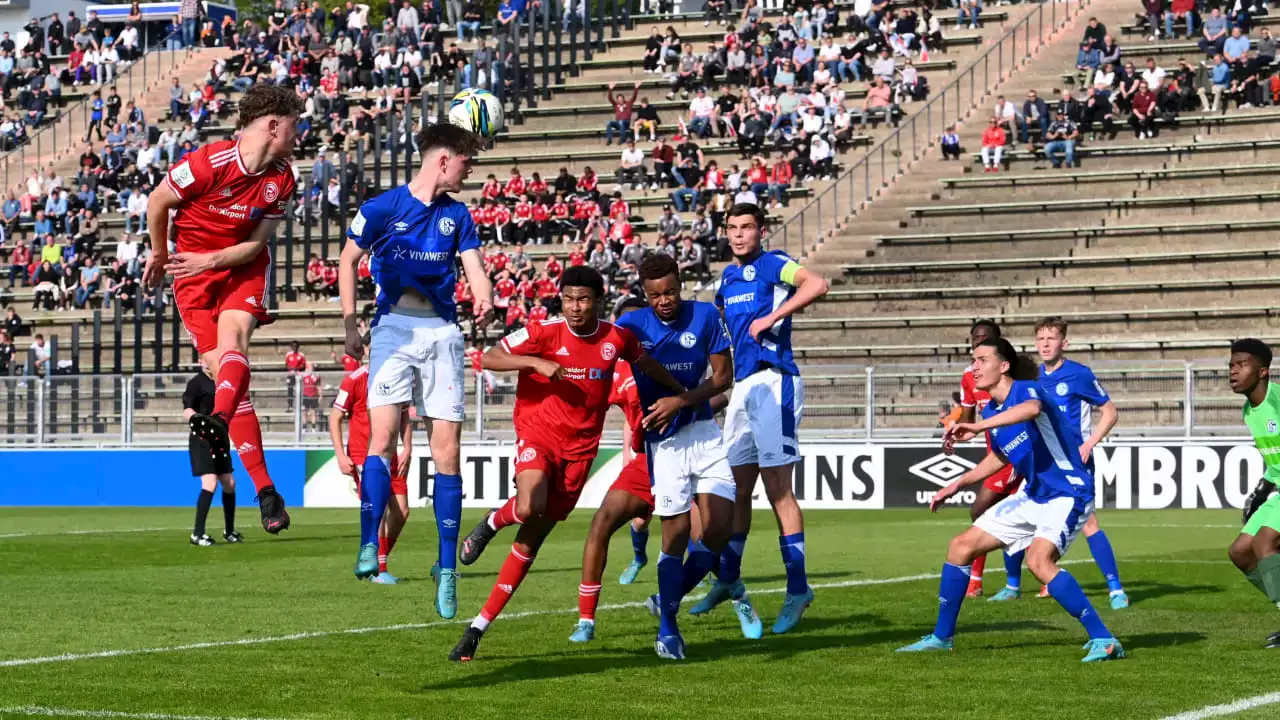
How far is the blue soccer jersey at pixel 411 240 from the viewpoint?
32.2 ft

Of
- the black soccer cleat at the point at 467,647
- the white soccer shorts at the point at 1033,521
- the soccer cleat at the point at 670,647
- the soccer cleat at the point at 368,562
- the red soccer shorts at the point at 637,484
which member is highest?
the red soccer shorts at the point at 637,484

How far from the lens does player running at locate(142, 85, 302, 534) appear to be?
33.1ft

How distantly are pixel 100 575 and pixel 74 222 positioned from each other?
28821mm

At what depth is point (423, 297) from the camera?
9.98 m

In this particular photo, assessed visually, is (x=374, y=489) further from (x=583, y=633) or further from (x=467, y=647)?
(x=583, y=633)

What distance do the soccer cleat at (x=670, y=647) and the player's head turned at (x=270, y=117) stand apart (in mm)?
3260

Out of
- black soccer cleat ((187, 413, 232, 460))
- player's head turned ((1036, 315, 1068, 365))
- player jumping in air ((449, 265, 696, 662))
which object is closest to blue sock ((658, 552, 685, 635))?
player jumping in air ((449, 265, 696, 662))

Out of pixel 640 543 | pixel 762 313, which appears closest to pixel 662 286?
pixel 762 313

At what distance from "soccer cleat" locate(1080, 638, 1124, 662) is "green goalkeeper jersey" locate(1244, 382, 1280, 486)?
60.3 inches

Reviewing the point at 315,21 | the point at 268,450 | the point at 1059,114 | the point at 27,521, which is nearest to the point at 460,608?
the point at 27,521

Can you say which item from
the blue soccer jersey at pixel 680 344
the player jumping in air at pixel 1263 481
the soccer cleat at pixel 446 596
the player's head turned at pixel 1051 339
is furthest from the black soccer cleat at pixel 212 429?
the player's head turned at pixel 1051 339

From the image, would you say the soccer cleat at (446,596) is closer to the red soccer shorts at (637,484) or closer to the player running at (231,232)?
the red soccer shorts at (637,484)

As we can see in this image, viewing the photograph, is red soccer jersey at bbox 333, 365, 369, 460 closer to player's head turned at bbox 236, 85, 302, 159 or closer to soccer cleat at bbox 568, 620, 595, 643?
player's head turned at bbox 236, 85, 302, 159

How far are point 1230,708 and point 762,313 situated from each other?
4.19 meters
